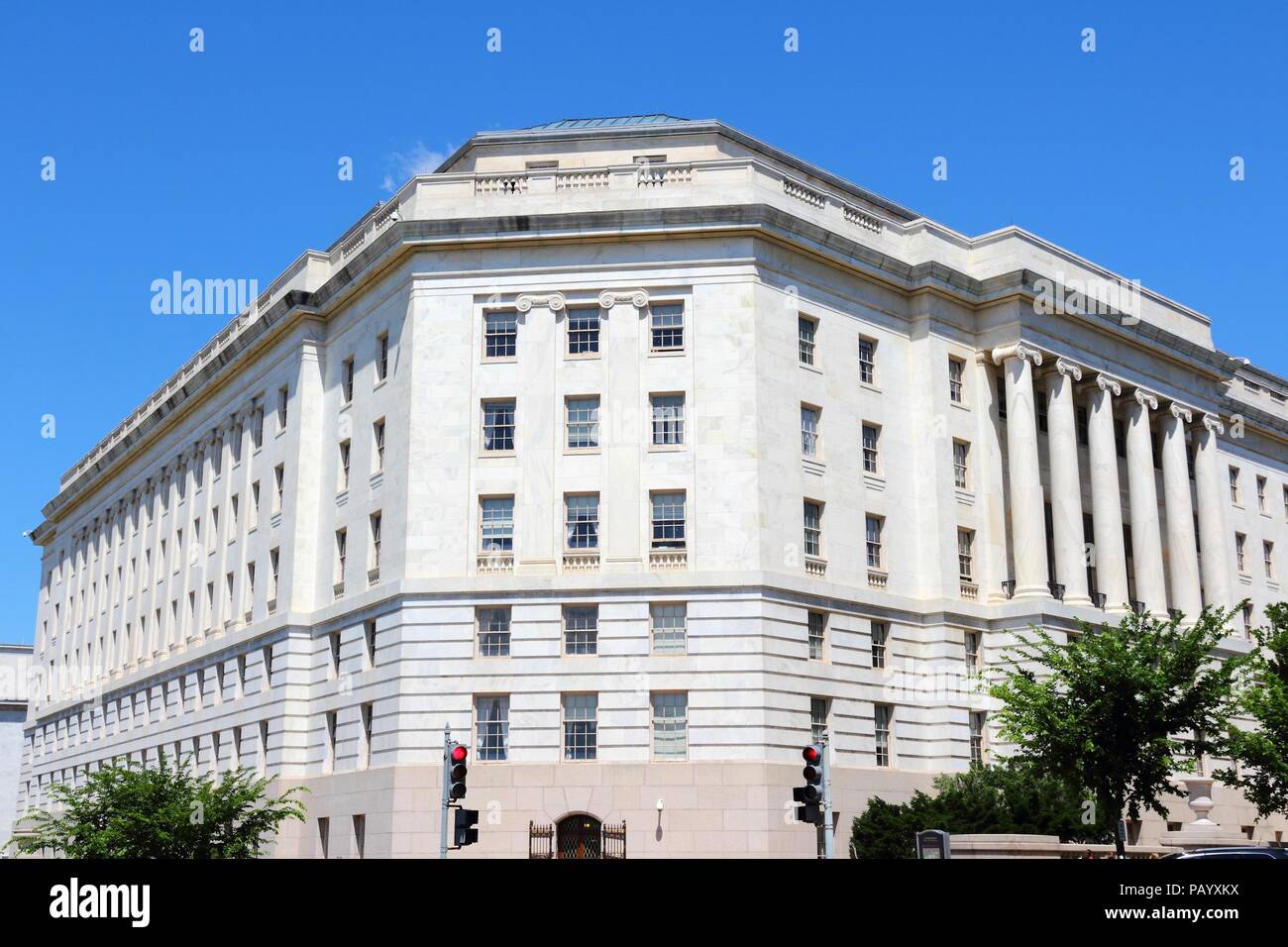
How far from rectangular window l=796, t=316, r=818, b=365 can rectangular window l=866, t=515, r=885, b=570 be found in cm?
606

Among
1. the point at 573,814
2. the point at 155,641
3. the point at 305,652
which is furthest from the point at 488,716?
the point at 155,641

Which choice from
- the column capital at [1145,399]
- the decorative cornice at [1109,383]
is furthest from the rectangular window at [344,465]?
the column capital at [1145,399]

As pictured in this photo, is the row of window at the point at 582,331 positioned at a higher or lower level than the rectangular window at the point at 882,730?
higher

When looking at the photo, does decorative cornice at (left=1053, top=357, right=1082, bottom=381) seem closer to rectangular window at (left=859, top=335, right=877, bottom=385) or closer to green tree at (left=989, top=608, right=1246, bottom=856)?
rectangular window at (left=859, top=335, right=877, bottom=385)

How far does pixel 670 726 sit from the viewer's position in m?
43.8

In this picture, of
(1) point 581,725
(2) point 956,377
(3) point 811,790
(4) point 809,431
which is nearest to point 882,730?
(4) point 809,431

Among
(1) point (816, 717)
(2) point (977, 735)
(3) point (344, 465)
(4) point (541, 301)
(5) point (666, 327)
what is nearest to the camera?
(1) point (816, 717)

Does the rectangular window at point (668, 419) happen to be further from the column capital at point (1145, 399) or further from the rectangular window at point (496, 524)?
the column capital at point (1145, 399)

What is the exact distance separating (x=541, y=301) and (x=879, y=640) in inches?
650

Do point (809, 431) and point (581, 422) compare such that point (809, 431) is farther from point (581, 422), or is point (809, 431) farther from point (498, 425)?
point (498, 425)

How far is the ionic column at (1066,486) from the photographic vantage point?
171 ft

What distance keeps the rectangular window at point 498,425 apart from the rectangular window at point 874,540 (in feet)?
42.3

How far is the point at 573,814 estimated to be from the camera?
43000 mm

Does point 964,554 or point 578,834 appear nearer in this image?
point 578,834
